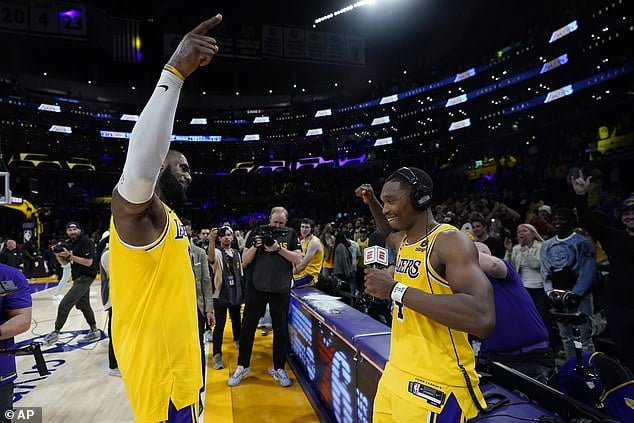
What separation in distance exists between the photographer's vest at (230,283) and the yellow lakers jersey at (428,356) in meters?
4.13

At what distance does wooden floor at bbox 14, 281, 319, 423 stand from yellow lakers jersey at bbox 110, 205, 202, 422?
2.47 m

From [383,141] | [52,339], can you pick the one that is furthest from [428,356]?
[383,141]

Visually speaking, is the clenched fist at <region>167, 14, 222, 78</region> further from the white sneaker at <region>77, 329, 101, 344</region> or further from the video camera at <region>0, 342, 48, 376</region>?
the white sneaker at <region>77, 329, 101, 344</region>

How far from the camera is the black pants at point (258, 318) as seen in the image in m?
4.49

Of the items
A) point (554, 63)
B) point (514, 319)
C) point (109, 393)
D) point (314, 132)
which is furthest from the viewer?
point (314, 132)

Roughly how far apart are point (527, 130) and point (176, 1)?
2050 centimetres

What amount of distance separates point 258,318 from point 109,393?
1829 mm

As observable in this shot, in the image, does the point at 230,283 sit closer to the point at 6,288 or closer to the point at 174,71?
the point at 6,288

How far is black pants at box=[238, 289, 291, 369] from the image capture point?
4.49 meters

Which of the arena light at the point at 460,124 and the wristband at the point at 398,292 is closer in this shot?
the wristband at the point at 398,292

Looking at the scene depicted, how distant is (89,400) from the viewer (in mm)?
4148

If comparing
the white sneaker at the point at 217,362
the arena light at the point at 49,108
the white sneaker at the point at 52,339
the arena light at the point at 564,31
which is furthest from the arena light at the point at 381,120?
the white sneaker at the point at 217,362

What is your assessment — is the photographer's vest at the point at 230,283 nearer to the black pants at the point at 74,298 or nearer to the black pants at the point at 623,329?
the black pants at the point at 74,298

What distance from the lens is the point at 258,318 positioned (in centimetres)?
452
